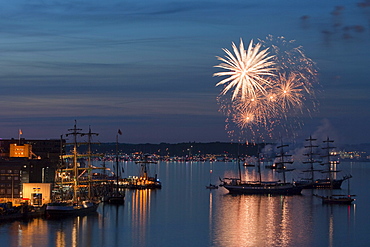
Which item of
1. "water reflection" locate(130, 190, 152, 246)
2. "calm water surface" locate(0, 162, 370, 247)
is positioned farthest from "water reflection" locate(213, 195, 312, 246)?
"water reflection" locate(130, 190, 152, 246)

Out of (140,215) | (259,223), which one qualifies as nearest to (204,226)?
(259,223)

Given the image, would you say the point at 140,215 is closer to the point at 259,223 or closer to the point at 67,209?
the point at 67,209

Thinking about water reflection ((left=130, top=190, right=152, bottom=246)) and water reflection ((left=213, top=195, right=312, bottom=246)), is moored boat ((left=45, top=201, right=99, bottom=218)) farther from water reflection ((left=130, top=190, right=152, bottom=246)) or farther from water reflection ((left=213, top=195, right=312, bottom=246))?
water reflection ((left=213, top=195, right=312, bottom=246))

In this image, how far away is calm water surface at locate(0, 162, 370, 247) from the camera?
191 ft

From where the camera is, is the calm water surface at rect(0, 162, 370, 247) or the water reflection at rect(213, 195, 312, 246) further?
the water reflection at rect(213, 195, 312, 246)

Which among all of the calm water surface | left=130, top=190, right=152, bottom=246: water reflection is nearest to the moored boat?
the calm water surface

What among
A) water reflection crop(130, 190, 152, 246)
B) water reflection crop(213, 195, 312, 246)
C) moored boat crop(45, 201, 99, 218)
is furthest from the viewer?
moored boat crop(45, 201, 99, 218)

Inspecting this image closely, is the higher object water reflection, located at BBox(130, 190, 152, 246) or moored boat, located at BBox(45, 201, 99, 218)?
moored boat, located at BBox(45, 201, 99, 218)

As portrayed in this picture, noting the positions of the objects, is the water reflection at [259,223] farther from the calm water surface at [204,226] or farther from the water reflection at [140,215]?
the water reflection at [140,215]

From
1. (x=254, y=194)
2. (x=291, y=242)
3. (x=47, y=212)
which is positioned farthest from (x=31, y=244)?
(x=254, y=194)

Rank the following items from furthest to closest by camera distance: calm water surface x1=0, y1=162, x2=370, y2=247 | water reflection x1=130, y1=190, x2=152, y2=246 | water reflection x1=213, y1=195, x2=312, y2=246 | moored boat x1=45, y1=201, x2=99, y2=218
Result: moored boat x1=45, y1=201, x2=99, y2=218 < water reflection x1=130, y1=190, x2=152, y2=246 < water reflection x1=213, y1=195, x2=312, y2=246 < calm water surface x1=0, y1=162, x2=370, y2=247

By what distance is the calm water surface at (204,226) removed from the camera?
58.3 metres

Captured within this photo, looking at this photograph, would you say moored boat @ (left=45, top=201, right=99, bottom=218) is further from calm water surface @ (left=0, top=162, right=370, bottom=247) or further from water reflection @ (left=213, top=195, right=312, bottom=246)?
water reflection @ (left=213, top=195, right=312, bottom=246)

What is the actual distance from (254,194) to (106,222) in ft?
161
